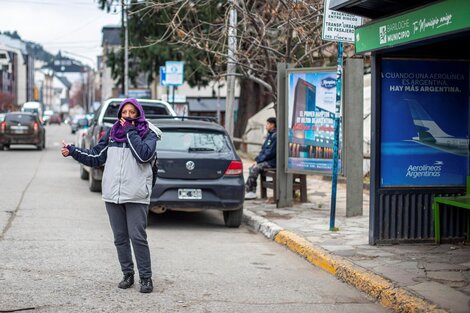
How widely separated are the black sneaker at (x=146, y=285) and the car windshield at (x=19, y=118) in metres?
25.6

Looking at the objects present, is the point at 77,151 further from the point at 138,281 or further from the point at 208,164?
the point at 208,164

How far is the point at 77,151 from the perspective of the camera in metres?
7.05

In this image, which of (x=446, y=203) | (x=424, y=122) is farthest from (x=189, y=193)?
(x=446, y=203)

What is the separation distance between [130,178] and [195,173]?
161 inches

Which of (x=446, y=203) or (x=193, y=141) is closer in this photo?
(x=446, y=203)

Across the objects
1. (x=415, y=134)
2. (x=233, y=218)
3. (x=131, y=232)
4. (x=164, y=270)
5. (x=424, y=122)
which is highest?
(x=424, y=122)

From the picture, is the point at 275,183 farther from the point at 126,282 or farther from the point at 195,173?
the point at 126,282

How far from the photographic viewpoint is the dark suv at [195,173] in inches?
426

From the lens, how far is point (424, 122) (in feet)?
29.5

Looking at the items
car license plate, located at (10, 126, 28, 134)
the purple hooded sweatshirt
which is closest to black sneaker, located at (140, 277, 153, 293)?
the purple hooded sweatshirt

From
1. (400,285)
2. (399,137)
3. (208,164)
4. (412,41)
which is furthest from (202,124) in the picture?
(400,285)

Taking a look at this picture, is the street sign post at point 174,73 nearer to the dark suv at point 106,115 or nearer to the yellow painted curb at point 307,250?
the dark suv at point 106,115

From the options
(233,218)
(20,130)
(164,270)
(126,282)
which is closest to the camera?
(126,282)

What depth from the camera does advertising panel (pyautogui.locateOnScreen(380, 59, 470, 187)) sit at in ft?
29.3
